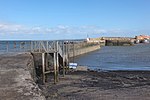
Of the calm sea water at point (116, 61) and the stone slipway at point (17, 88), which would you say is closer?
the stone slipway at point (17, 88)

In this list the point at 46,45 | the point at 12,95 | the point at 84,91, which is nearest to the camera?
the point at 12,95

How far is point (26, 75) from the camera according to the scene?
1727cm

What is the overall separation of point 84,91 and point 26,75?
12.1 feet

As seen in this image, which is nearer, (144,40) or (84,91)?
(84,91)

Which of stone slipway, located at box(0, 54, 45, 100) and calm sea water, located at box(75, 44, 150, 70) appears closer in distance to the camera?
stone slipway, located at box(0, 54, 45, 100)

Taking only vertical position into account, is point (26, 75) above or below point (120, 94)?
above

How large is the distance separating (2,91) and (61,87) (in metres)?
8.53

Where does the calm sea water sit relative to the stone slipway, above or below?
below

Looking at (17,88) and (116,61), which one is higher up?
(17,88)

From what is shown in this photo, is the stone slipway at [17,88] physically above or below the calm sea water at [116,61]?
above

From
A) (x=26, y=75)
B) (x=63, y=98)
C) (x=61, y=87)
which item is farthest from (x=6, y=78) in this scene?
(x=61, y=87)

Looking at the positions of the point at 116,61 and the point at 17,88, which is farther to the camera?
the point at 116,61

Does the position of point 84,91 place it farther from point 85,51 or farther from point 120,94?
point 85,51

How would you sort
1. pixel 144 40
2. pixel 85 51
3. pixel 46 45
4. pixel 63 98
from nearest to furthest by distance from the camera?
pixel 63 98, pixel 46 45, pixel 85 51, pixel 144 40
